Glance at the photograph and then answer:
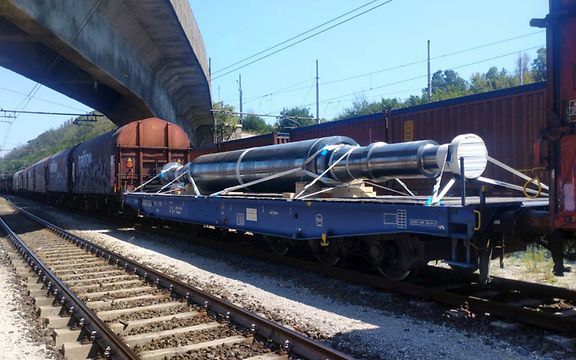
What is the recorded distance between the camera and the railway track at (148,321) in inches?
190

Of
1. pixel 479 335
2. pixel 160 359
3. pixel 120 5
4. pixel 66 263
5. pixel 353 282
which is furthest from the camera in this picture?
pixel 120 5

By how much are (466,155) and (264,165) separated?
4.56 meters

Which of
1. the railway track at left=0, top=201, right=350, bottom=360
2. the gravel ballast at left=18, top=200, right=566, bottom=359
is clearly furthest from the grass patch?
the railway track at left=0, top=201, right=350, bottom=360

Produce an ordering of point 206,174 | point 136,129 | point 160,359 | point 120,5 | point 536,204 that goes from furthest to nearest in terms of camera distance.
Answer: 1. point 120,5
2. point 136,129
3. point 206,174
4. point 536,204
5. point 160,359

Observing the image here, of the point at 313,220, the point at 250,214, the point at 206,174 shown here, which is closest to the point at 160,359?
the point at 313,220

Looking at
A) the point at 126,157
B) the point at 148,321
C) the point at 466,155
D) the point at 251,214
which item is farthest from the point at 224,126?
the point at 148,321

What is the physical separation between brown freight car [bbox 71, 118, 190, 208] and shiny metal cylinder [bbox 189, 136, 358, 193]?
4847 mm

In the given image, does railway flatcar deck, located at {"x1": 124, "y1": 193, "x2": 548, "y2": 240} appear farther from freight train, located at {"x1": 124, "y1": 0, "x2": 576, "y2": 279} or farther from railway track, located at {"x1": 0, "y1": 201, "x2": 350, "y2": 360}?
railway track, located at {"x1": 0, "y1": 201, "x2": 350, "y2": 360}

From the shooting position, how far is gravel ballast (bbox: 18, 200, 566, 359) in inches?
194

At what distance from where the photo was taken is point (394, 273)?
747cm

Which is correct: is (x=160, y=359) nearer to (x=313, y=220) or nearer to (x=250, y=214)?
(x=313, y=220)

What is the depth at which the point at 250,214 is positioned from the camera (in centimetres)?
952

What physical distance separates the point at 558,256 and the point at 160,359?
437cm

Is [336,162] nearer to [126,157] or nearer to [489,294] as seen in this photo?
[489,294]
